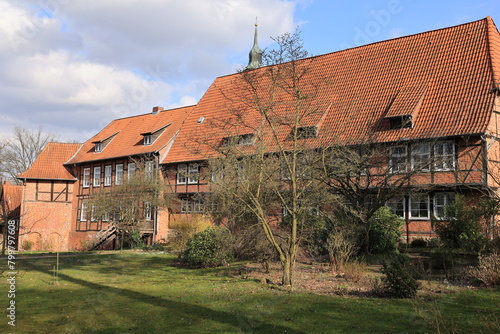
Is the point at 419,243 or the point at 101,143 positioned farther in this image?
the point at 101,143

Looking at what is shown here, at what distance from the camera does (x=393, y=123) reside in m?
23.3

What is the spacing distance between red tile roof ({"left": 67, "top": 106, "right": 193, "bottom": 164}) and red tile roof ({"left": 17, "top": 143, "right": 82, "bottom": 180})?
2.47 ft

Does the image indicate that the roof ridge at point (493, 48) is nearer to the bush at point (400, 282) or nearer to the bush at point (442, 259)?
the bush at point (442, 259)

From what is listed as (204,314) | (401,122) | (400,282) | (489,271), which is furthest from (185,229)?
(489,271)

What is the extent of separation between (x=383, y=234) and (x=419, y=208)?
15.4 feet

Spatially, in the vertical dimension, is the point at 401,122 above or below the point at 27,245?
above

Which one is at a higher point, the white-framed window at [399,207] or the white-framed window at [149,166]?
the white-framed window at [149,166]

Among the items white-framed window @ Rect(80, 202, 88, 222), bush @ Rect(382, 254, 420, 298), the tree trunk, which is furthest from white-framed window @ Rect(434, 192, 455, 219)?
white-framed window @ Rect(80, 202, 88, 222)

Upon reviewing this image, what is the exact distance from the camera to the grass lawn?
8258 millimetres

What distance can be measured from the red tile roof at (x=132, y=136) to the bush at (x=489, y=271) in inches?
914

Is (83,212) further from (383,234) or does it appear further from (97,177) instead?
(383,234)

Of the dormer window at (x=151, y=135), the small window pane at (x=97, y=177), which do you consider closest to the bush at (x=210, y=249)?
the dormer window at (x=151, y=135)

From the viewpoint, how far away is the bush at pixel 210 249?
654 inches

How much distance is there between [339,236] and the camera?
14578 millimetres
